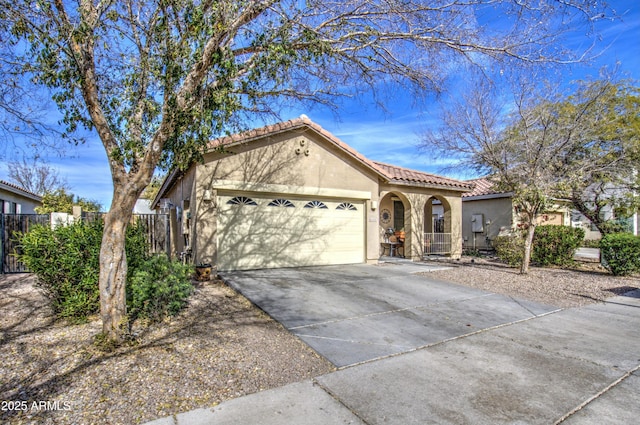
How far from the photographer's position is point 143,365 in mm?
3955

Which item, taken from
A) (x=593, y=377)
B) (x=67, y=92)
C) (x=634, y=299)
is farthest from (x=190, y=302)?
(x=634, y=299)

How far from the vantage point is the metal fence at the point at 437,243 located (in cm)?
1481

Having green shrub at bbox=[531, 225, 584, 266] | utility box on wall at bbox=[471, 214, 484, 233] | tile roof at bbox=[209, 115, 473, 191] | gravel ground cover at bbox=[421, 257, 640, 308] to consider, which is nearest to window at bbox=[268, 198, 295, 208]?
tile roof at bbox=[209, 115, 473, 191]

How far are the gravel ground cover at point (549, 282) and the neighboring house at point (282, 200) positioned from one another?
328 centimetres

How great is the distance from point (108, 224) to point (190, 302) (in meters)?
2.72

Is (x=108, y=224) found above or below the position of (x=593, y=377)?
above

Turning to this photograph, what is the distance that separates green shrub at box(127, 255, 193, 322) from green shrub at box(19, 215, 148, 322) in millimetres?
580

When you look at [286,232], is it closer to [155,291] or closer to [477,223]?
[155,291]

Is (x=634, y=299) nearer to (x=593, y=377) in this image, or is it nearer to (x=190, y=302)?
(x=593, y=377)

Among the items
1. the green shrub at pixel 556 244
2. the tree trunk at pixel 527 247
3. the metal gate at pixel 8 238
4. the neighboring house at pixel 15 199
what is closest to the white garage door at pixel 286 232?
the tree trunk at pixel 527 247

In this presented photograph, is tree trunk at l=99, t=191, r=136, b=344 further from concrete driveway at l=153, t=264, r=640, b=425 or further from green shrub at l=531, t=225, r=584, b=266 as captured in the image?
green shrub at l=531, t=225, r=584, b=266

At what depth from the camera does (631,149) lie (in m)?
11.8

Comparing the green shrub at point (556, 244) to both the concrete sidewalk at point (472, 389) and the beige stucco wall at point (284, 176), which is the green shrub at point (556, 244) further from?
the concrete sidewalk at point (472, 389)

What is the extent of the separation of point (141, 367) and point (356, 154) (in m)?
9.23
